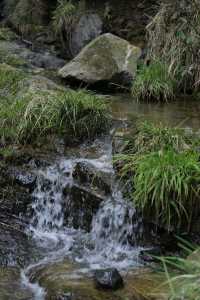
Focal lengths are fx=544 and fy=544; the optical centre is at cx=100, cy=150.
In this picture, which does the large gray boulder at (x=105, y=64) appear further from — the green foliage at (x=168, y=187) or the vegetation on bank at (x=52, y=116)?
the green foliage at (x=168, y=187)

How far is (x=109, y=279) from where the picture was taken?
4.84 meters

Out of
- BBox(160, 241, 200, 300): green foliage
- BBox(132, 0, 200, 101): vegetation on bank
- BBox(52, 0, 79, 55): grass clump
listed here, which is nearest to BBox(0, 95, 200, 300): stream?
BBox(160, 241, 200, 300): green foliage

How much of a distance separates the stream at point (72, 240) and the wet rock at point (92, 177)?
0.09ft

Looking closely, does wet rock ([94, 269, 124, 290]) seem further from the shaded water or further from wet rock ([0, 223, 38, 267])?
the shaded water

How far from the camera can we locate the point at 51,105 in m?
7.43

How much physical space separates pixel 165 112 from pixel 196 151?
101 inches

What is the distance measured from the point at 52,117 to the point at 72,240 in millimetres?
1929

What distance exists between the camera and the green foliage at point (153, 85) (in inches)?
369

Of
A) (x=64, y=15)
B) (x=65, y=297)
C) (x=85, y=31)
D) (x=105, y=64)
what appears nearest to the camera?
(x=65, y=297)

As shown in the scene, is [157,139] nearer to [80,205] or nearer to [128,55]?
[80,205]

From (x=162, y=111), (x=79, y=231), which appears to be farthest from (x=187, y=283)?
(x=162, y=111)

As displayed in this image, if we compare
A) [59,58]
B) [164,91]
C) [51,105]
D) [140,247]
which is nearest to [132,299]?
[140,247]

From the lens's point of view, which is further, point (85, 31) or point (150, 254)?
point (85, 31)

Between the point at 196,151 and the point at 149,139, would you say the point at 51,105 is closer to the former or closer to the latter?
the point at 149,139
